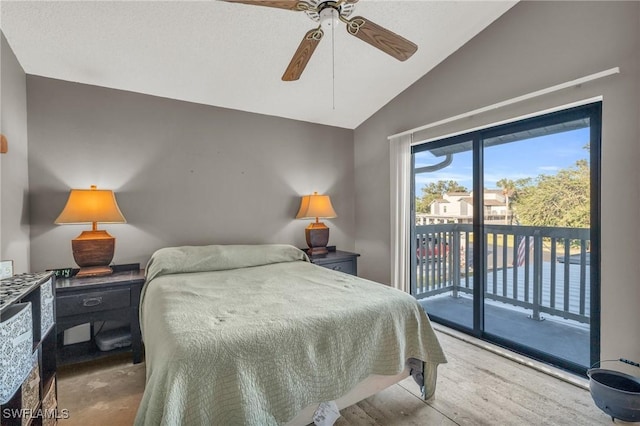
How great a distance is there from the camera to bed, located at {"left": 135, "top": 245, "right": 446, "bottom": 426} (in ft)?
3.90

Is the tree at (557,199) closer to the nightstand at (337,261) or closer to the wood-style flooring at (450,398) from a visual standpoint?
the wood-style flooring at (450,398)

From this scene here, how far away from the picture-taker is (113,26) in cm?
216

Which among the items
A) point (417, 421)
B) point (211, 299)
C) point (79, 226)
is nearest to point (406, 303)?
point (417, 421)

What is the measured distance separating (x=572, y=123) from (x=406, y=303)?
183cm

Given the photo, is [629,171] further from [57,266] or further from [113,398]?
[57,266]

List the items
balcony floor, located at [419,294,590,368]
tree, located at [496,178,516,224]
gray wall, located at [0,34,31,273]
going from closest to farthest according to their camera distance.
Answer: gray wall, located at [0,34,31,273] → balcony floor, located at [419,294,590,368] → tree, located at [496,178,516,224]

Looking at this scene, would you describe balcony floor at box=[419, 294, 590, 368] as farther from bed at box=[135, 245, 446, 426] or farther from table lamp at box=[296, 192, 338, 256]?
table lamp at box=[296, 192, 338, 256]

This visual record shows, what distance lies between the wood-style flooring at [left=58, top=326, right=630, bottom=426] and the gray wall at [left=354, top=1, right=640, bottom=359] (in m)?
0.45

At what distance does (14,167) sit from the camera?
87.5 inches

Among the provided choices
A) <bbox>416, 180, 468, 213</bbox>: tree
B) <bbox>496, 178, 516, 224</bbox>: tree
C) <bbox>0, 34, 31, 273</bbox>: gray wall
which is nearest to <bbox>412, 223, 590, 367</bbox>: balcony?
<bbox>496, 178, 516, 224</bbox>: tree

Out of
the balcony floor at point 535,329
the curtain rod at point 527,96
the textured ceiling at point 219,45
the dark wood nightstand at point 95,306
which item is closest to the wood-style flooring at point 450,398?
the dark wood nightstand at point 95,306

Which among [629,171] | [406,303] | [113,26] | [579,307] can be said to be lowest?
[579,307]

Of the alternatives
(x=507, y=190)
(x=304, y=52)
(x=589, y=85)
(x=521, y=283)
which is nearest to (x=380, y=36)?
(x=304, y=52)

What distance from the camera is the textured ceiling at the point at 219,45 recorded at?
6.87 feet
